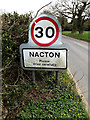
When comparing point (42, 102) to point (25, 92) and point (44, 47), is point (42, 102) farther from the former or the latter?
point (44, 47)

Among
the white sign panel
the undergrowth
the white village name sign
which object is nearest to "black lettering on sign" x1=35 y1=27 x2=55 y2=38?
the white village name sign

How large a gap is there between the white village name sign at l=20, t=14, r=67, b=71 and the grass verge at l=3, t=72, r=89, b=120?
0.56m

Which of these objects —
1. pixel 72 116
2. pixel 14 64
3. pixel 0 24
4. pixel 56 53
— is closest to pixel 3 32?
pixel 0 24

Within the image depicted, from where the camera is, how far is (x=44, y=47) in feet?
10.7

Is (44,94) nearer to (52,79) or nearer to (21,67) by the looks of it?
(52,79)

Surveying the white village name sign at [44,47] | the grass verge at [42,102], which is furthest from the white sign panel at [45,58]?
the grass verge at [42,102]

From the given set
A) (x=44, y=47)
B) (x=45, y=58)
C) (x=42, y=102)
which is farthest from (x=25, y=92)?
(x=44, y=47)

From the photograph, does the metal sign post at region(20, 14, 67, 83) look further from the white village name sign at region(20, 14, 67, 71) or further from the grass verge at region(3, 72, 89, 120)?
the grass verge at region(3, 72, 89, 120)

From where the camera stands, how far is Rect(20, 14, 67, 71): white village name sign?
3148mm

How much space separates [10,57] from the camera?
327cm

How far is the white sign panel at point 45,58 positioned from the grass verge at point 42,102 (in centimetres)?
51

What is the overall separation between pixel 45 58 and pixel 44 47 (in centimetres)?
27

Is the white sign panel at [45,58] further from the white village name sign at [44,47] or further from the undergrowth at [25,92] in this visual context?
the undergrowth at [25,92]

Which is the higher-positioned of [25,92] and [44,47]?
[44,47]
